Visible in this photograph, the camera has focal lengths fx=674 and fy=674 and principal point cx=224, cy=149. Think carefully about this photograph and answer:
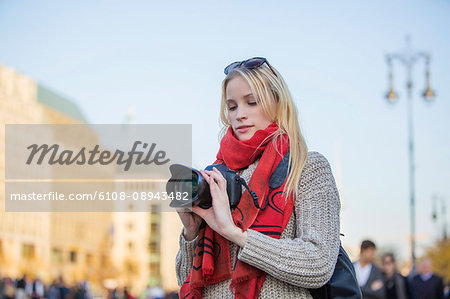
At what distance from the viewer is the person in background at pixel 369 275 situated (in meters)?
7.72

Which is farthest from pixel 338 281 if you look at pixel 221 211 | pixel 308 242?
pixel 221 211

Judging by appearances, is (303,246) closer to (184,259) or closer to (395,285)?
(184,259)

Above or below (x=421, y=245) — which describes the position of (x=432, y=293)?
above

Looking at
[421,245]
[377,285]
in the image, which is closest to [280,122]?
[377,285]

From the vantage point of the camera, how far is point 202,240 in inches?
98.6

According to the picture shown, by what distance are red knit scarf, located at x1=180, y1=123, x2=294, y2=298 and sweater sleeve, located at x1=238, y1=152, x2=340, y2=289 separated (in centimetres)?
6

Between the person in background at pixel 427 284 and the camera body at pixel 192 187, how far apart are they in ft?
27.5

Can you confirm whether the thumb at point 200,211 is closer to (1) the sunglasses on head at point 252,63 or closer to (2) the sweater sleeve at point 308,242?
(2) the sweater sleeve at point 308,242

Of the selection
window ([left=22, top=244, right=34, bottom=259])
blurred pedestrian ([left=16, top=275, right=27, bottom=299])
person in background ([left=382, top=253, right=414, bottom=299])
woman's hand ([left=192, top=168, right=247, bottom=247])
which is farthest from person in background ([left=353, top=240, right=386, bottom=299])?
window ([left=22, top=244, right=34, bottom=259])

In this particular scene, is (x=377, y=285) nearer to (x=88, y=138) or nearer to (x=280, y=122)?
(x=280, y=122)

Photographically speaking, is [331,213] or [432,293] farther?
[432,293]

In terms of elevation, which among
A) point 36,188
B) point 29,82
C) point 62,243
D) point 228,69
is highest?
point 29,82

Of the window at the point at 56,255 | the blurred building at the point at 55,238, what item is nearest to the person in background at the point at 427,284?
the blurred building at the point at 55,238

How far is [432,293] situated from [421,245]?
6048 cm
